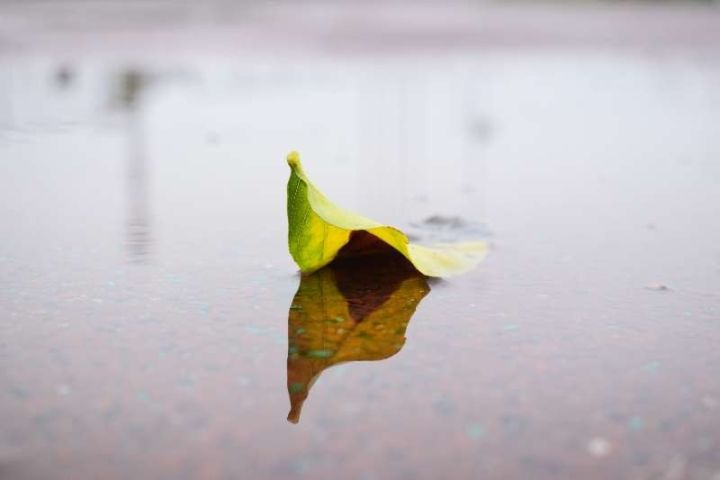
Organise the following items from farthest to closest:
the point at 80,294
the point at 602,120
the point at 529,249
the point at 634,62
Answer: the point at 634,62, the point at 602,120, the point at 529,249, the point at 80,294

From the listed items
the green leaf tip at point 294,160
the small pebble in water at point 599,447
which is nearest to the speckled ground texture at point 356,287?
the small pebble in water at point 599,447

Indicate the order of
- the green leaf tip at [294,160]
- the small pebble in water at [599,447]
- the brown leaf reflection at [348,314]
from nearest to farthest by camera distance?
1. the small pebble in water at [599,447]
2. the brown leaf reflection at [348,314]
3. the green leaf tip at [294,160]

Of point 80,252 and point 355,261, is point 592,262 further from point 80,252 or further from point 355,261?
point 80,252

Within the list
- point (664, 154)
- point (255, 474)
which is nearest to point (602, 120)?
point (664, 154)

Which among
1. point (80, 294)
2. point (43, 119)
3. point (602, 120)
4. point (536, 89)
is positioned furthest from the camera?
point (536, 89)

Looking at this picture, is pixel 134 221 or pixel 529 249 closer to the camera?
pixel 529 249

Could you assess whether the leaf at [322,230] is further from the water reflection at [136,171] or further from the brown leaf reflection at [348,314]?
the water reflection at [136,171]

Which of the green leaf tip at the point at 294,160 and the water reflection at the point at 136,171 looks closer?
the green leaf tip at the point at 294,160

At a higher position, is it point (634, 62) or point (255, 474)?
point (634, 62)
